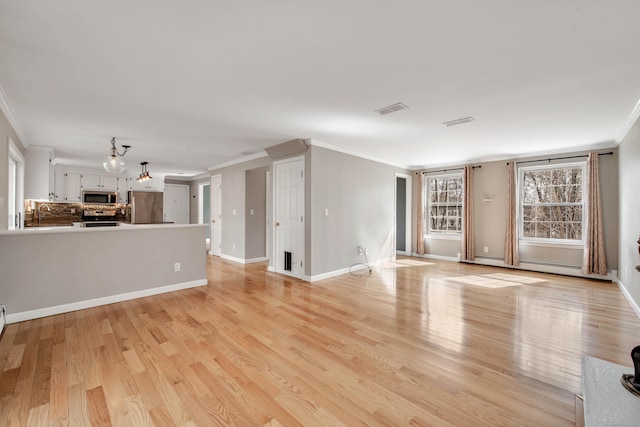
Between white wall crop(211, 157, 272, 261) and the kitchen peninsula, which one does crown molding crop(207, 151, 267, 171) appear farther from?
the kitchen peninsula

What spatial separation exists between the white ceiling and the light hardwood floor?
2.48 metres

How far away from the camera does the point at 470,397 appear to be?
186cm

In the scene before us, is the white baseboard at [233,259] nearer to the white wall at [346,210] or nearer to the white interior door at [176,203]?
the white wall at [346,210]

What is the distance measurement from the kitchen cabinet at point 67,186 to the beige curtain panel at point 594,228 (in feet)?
37.6

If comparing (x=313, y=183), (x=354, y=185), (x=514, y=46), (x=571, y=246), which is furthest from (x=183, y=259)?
(x=571, y=246)

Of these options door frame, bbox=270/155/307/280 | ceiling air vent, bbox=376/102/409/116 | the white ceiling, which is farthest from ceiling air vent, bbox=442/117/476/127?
door frame, bbox=270/155/307/280

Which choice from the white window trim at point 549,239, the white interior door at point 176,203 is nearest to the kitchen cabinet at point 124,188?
the white interior door at point 176,203

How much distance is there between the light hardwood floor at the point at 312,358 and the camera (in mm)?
1718

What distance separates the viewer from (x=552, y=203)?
5.73 metres

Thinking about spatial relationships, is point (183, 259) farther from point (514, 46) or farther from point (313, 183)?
point (514, 46)

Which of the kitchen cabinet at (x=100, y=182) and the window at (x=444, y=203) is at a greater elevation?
the kitchen cabinet at (x=100, y=182)

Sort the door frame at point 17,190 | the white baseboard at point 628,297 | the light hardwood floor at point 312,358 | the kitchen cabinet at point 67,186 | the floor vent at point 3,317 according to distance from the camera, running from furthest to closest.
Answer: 1. the kitchen cabinet at point 67,186
2. the door frame at point 17,190
3. the white baseboard at point 628,297
4. the floor vent at point 3,317
5. the light hardwood floor at point 312,358

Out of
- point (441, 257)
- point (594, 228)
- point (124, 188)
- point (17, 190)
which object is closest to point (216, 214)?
point (124, 188)

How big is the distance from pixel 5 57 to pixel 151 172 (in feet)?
22.3
